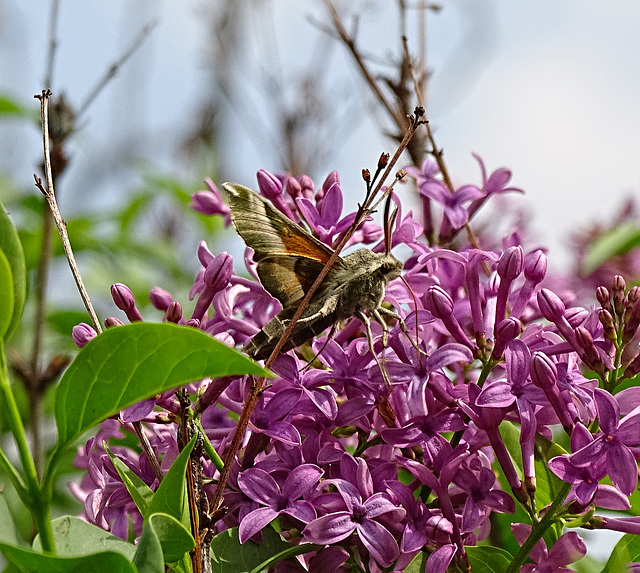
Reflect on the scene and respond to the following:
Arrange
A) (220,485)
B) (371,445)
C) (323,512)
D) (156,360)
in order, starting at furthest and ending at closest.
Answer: (371,445) → (323,512) → (220,485) → (156,360)

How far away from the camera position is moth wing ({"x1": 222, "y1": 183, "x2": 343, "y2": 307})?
1.42 meters

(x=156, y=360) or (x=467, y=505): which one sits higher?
(x=156, y=360)

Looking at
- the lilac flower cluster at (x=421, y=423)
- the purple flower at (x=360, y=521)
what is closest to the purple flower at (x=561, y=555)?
the lilac flower cluster at (x=421, y=423)

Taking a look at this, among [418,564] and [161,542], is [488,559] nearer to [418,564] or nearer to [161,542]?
[418,564]

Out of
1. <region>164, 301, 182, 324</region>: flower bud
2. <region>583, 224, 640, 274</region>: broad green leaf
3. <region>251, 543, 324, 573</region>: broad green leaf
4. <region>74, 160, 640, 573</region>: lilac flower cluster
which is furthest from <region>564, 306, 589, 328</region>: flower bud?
<region>583, 224, 640, 274</region>: broad green leaf

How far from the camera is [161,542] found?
1.05m

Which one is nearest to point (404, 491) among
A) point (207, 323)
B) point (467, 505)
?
point (467, 505)

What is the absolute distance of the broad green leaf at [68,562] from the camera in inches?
37.9

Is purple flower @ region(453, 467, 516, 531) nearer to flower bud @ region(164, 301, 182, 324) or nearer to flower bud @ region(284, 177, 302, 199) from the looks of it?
flower bud @ region(164, 301, 182, 324)

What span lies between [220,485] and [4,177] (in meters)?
3.29

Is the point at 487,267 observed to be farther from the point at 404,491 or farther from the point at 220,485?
the point at 220,485

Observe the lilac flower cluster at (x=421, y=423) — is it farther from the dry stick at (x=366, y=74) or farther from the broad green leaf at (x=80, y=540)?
the dry stick at (x=366, y=74)

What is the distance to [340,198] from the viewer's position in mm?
1614

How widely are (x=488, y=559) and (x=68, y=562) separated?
0.67 m
